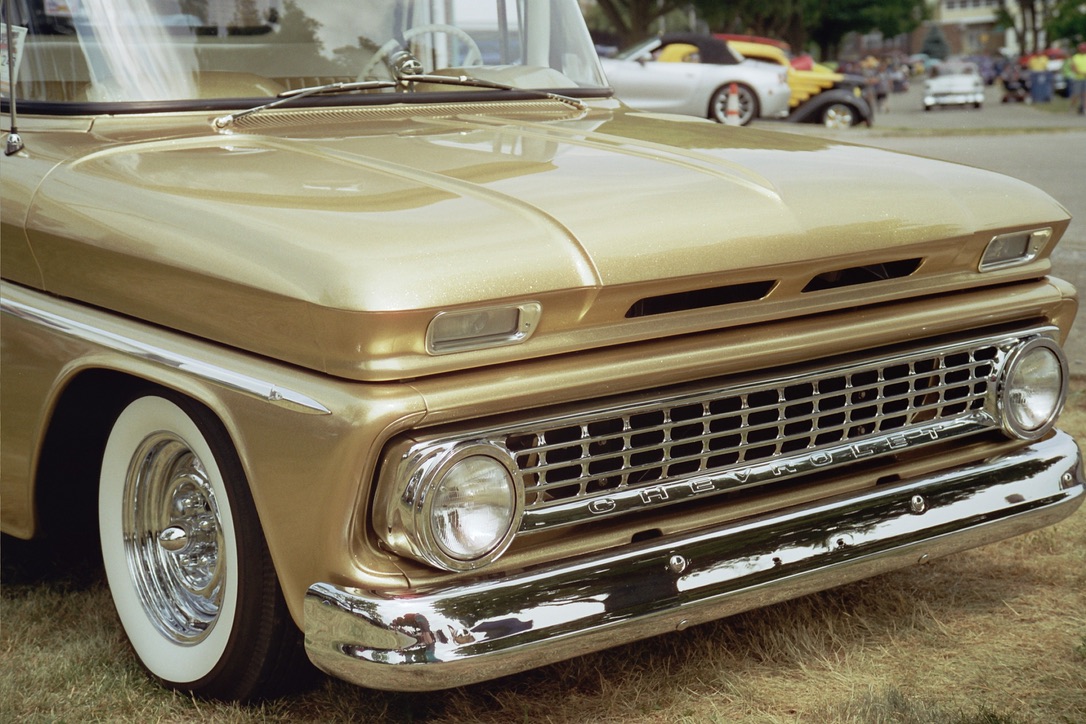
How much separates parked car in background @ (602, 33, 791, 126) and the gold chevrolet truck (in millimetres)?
14769

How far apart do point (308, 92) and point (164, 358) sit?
1.01m

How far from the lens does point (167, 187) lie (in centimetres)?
255

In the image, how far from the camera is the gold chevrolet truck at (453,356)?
2162mm

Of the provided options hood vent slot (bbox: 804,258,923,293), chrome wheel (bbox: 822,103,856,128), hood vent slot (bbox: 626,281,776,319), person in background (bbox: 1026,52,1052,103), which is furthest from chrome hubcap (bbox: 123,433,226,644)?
person in background (bbox: 1026,52,1052,103)

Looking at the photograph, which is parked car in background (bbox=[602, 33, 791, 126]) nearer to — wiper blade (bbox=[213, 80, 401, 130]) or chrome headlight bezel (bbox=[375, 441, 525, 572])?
wiper blade (bbox=[213, 80, 401, 130])

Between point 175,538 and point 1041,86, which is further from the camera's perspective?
point 1041,86

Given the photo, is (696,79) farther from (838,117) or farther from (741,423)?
(741,423)

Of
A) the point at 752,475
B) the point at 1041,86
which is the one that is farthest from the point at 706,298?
the point at 1041,86

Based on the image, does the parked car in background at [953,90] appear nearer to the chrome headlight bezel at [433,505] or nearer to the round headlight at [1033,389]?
the round headlight at [1033,389]

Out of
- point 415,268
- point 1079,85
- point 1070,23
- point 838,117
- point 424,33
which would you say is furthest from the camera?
point 1070,23

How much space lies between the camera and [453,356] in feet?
7.05

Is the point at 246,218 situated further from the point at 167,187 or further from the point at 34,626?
the point at 34,626

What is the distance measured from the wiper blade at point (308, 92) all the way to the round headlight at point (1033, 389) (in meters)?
1.72

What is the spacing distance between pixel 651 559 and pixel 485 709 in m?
0.58
